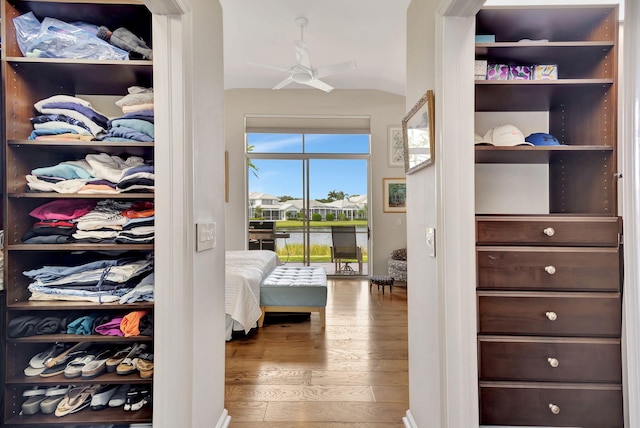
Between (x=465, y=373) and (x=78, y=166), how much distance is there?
75.7 inches

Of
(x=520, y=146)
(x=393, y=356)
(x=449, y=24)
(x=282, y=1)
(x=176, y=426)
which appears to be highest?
(x=282, y=1)

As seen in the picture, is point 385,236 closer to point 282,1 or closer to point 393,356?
point 393,356

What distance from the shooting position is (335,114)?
5781 mm

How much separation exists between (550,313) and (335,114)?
16.5ft

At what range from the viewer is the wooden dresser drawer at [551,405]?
1371 millimetres

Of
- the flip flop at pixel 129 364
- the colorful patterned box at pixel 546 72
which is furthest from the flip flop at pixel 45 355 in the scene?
the colorful patterned box at pixel 546 72

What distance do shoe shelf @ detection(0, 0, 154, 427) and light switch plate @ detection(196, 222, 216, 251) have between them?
23 cm

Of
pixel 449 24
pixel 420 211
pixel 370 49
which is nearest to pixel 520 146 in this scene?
pixel 420 211

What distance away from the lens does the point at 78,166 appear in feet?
4.79

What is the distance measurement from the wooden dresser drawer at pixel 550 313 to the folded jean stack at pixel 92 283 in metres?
1.56

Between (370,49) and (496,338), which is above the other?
(370,49)

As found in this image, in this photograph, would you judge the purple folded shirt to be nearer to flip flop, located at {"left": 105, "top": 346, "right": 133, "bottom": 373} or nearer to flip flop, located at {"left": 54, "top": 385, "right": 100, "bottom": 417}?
flip flop, located at {"left": 105, "top": 346, "right": 133, "bottom": 373}

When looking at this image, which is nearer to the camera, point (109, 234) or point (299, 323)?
point (109, 234)

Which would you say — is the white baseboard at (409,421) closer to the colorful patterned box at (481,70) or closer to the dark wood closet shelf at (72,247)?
the dark wood closet shelf at (72,247)
